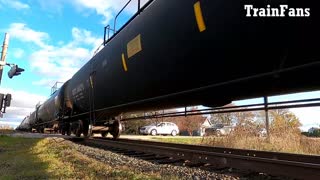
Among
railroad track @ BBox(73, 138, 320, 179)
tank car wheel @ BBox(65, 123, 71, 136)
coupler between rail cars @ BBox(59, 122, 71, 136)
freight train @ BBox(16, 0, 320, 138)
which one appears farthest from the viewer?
coupler between rail cars @ BBox(59, 122, 71, 136)

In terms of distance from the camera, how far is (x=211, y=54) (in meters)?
4.66

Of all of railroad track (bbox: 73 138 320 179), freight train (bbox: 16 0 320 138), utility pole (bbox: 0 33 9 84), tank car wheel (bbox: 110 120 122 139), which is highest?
utility pole (bbox: 0 33 9 84)

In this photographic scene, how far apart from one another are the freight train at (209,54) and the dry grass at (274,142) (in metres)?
4.19

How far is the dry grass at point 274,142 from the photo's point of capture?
31.6 ft

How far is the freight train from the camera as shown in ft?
12.0

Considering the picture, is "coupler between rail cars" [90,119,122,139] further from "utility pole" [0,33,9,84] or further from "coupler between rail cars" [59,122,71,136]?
"utility pole" [0,33,9,84]

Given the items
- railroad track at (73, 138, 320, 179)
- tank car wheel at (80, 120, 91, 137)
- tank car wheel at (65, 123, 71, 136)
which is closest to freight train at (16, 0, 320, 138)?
railroad track at (73, 138, 320, 179)

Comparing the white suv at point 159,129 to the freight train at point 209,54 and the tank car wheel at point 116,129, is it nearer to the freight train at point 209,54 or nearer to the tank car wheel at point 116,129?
the tank car wheel at point 116,129

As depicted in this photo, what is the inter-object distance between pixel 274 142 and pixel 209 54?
651 centimetres

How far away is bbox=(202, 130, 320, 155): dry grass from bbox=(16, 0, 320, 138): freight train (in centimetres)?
419

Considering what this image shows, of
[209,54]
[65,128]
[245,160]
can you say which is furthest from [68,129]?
[209,54]

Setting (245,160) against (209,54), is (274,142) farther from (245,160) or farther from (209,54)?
(209,54)

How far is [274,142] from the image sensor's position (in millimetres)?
10258

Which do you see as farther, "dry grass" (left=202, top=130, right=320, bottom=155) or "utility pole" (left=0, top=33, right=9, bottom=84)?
"utility pole" (left=0, top=33, right=9, bottom=84)
